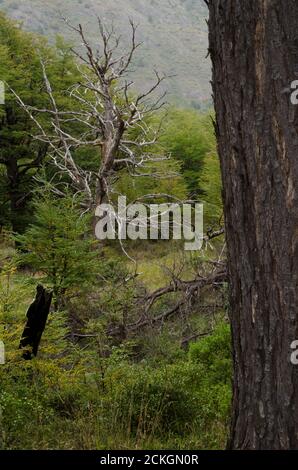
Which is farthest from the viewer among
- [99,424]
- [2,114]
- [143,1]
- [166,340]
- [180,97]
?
[143,1]

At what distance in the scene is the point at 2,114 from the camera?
2020 cm

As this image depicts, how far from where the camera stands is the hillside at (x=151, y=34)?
139375 millimetres

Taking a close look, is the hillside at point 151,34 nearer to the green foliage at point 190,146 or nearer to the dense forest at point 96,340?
the green foliage at point 190,146

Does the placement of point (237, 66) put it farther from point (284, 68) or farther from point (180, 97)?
point (180, 97)

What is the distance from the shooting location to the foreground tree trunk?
267 centimetres

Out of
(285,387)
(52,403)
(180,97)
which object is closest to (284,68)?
(285,387)

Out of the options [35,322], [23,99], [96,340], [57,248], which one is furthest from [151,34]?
[35,322]

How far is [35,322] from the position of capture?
19.8ft

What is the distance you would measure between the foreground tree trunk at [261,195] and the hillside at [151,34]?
125 metres

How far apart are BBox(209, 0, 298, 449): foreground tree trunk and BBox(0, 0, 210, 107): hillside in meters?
125

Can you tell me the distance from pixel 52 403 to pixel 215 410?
1.40m

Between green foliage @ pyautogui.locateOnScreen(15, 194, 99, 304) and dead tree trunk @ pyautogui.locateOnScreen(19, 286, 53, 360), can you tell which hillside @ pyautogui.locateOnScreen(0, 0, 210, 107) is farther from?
dead tree trunk @ pyautogui.locateOnScreen(19, 286, 53, 360)

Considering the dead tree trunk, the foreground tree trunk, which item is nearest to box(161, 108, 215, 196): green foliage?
the dead tree trunk

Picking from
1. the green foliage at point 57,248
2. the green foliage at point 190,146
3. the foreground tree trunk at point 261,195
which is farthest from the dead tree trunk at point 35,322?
the green foliage at point 190,146
